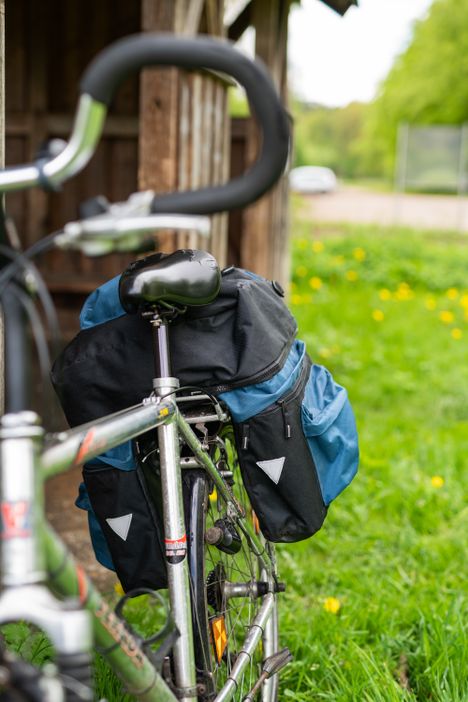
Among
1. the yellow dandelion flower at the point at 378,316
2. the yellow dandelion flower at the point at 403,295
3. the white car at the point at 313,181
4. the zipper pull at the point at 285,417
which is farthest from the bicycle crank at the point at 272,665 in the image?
the white car at the point at 313,181

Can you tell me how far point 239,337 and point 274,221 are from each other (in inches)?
170

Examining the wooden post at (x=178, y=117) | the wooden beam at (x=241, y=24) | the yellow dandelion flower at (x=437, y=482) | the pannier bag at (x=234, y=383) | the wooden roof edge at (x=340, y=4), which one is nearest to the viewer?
the pannier bag at (x=234, y=383)

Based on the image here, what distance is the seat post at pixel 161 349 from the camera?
5.79ft

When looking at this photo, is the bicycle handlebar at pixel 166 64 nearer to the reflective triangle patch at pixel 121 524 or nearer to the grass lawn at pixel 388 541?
the reflective triangle patch at pixel 121 524

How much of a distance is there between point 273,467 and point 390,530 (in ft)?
5.98

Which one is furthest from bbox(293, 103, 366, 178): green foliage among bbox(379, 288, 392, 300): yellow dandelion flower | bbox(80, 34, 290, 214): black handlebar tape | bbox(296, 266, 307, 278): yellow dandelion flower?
bbox(80, 34, 290, 214): black handlebar tape

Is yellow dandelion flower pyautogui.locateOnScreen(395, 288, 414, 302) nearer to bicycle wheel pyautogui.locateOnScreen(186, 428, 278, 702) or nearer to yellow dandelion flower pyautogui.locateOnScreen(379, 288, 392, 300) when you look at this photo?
yellow dandelion flower pyautogui.locateOnScreen(379, 288, 392, 300)

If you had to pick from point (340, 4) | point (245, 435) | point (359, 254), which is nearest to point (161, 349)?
point (245, 435)

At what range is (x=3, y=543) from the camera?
45.3 inches

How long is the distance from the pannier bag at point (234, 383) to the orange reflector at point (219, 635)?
17 cm

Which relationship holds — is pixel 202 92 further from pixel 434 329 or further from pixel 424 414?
pixel 434 329

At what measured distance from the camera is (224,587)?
2.10 m

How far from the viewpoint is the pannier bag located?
1898 millimetres

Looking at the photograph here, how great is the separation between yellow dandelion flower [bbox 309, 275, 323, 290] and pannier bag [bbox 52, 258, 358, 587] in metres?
6.41
